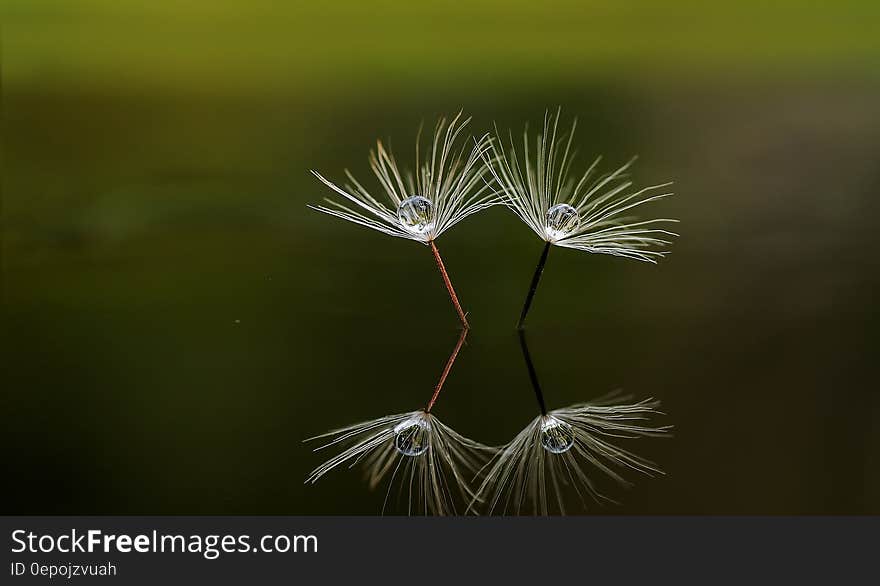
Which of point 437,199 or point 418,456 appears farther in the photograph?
point 437,199

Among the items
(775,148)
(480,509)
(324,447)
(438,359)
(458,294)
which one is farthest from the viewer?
(775,148)

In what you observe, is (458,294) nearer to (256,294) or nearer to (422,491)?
(256,294)

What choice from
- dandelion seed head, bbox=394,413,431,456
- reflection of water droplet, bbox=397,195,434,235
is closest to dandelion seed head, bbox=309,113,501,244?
reflection of water droplet, bbox=397,195,434,235

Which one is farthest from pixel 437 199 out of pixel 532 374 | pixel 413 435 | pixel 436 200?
pixel 413 435

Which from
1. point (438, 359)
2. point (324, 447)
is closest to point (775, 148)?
point (438, 359)

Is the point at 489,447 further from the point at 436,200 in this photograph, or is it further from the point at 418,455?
the point at 436,200

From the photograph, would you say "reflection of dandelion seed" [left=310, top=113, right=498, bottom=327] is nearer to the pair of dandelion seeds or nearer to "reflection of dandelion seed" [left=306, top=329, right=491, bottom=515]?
the pair of dandelion seeds

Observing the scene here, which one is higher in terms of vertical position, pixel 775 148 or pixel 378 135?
pixel 378 135

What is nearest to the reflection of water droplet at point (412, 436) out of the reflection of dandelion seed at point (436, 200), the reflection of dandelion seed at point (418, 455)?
the reflection of dandelion seed at point (418, 455)
